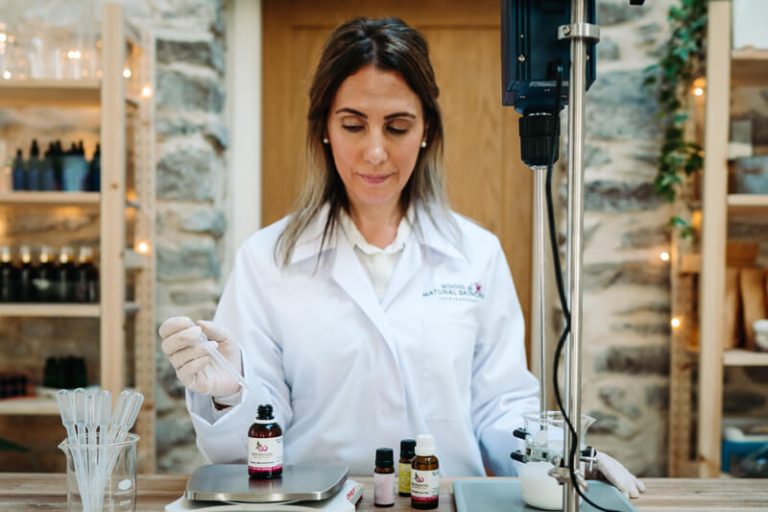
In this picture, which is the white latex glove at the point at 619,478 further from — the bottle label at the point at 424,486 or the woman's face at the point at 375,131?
the woman's face at the point at 375,131

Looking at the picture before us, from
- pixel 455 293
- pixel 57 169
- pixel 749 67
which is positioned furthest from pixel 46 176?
pixel 749 67

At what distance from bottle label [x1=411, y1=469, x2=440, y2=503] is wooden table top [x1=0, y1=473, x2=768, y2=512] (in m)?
0.03

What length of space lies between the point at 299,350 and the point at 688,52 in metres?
1.63

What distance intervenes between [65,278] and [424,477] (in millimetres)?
1678

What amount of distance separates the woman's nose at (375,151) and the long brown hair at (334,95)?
0.14 meters

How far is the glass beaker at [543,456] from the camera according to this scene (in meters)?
1.00

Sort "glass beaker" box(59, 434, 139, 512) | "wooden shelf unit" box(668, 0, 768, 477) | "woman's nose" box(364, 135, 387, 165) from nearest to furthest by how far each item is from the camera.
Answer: "glass beaker" box(59, 434, 139, 512)
"woman's nose" box(364, 135, 387, 165)
"wooden shelf unit" box(668, 0, 768, 477)

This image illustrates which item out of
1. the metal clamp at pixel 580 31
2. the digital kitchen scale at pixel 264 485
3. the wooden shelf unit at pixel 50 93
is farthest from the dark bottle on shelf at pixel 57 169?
the metal clamp at pixel 580 31

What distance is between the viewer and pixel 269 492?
39.7 inches

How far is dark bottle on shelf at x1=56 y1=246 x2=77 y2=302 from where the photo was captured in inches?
91.9

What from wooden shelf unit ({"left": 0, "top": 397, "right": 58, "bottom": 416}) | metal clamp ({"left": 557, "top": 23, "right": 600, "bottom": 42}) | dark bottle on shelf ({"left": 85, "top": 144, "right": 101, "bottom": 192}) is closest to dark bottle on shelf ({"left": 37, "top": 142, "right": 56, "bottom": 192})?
dark bottle on shelf ({"left": 85, "top": 144, "right": 101, "bottom": 192})

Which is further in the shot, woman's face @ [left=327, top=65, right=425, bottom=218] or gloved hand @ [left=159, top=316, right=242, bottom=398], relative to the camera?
woman's face @ [left=327, top=65, right=425, bottom=218]

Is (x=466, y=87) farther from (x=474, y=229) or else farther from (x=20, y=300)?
(x=20, y=300)

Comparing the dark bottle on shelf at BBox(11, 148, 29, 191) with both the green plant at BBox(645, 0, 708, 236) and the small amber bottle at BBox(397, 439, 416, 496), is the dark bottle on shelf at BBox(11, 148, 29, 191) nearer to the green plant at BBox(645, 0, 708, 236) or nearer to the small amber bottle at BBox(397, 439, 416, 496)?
the small amber bottle at BBox(397, 439, 416, 496)
